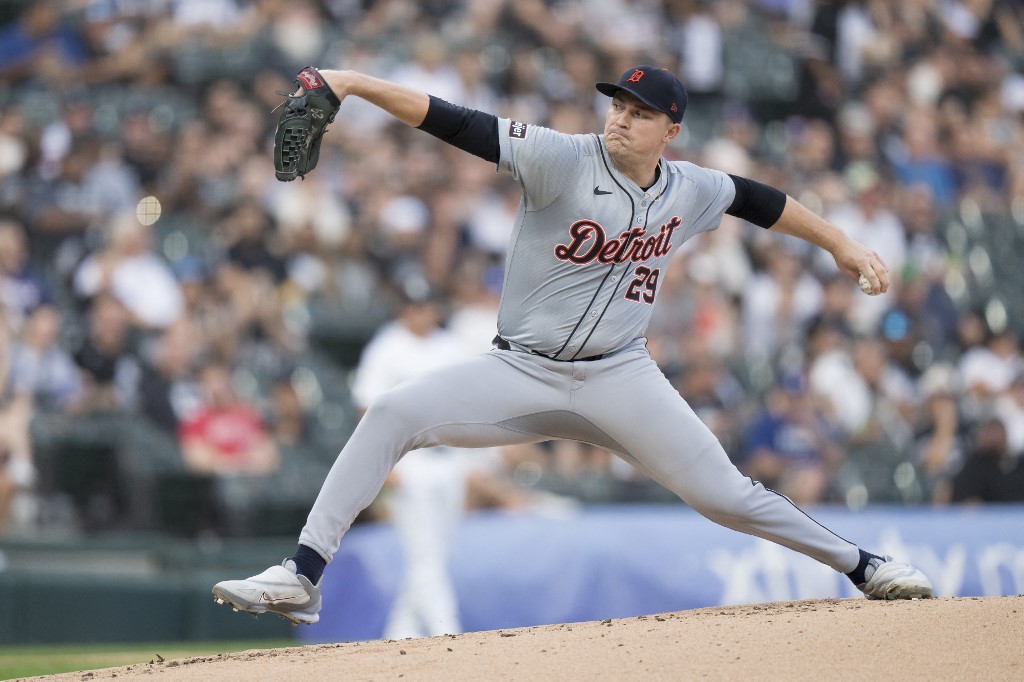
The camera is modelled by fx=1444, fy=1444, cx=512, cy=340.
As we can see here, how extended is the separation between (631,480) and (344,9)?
5.71 metres

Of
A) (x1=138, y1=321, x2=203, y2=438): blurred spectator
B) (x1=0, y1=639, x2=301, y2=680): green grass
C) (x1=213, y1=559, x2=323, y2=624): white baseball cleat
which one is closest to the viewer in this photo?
(x1=213, y1=559, x2=323, y2=624): white baseball cleat

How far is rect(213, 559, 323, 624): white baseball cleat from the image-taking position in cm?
427

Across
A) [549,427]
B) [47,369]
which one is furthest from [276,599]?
[47,369]

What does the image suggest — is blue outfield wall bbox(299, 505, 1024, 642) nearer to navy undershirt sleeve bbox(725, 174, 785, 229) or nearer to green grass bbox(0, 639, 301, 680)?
green grass bbox(0, 639, 301, 680)

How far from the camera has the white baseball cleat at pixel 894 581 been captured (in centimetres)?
513

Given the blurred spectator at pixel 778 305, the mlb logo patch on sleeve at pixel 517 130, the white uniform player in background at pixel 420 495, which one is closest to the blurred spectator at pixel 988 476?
the blurred spectator at pixel 778 305

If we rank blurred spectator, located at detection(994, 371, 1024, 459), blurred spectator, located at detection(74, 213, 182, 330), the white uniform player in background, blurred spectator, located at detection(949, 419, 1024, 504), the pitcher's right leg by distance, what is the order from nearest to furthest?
the pitcher's right leg
the white uniform player in background
blurred spectator, located at detection(949, 419, 1024, 504)
blurred spectator, located at detection(74, 213, 182, 330)
blurred spectator, located at detection(994, 371, 1024, 459)

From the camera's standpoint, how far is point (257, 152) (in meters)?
11.5

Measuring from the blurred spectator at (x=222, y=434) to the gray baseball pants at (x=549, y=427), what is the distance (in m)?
4.89

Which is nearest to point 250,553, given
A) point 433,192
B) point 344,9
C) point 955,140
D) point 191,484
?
point 191,484

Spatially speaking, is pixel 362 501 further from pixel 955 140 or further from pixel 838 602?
pixel 955 140

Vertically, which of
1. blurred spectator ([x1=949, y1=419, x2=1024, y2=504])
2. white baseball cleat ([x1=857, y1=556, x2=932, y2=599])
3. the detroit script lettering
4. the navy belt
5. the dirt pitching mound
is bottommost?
the dirt pitching mound

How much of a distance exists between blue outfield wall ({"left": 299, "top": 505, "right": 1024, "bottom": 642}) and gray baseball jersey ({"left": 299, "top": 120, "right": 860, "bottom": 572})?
140 inches

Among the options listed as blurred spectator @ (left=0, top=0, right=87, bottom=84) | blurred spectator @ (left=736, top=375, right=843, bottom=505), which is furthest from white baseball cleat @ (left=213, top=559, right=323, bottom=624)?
blurred spectator @ (left=0, top=0, right=87, bottom=84)
